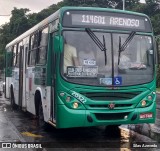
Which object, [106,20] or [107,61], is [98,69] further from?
[106,20]

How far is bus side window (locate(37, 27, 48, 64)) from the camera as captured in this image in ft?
31.0

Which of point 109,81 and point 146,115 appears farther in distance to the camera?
point 146,115

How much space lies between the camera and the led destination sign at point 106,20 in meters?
8.33

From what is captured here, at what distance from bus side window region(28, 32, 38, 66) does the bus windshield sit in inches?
107

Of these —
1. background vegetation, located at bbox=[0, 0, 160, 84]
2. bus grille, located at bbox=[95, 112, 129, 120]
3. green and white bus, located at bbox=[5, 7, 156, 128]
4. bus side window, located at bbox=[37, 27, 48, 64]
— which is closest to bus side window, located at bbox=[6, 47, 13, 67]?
bus side window, located at bbox=[37, 27, 48, 64]

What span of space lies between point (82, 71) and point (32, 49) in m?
3.39

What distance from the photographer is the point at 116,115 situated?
8297mm

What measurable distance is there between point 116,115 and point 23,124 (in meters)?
3.91

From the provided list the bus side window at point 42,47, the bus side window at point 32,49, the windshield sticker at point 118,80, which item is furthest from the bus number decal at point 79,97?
the bus side window at point 32,49

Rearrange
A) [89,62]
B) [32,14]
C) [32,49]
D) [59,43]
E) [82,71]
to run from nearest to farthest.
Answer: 1. [59,43]
2. [82,71]
3. [89,62]
4. [32,49]
5. [32,14]

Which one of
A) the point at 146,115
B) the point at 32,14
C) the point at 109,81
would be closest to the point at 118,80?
the point at 109,81

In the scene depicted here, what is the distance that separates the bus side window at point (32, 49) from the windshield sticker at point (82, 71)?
2849mm

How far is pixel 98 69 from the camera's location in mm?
8211

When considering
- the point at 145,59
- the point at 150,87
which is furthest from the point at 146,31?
the point at 150,87
